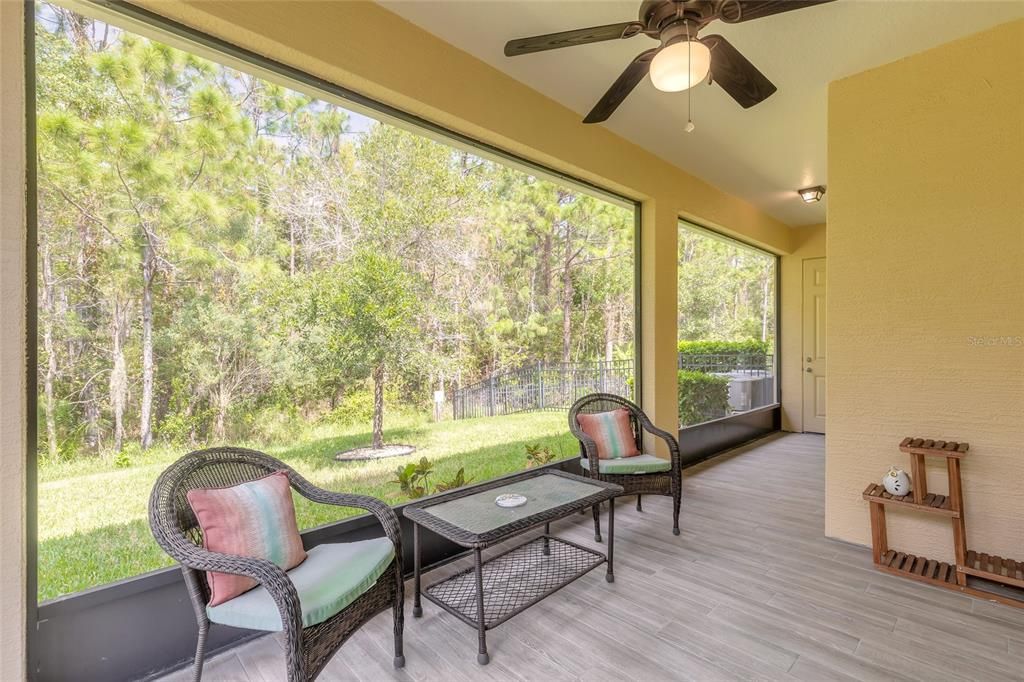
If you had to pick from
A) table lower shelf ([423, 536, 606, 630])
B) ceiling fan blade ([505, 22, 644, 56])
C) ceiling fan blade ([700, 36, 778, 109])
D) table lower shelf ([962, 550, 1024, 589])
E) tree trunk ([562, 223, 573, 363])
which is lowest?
table lower shelf ([423, 536, 606, 630])

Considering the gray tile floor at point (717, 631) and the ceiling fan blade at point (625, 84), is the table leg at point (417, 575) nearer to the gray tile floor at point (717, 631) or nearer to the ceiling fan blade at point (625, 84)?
the gray tile floor at point (717, 631)

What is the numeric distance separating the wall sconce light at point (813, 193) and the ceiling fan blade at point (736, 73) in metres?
3.08

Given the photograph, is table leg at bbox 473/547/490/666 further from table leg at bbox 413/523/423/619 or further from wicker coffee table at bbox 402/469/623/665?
table leg at bbox 413/523/423/619

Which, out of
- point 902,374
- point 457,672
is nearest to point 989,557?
point 902,374

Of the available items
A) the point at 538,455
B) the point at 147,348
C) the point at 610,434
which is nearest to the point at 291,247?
the point at 147,348

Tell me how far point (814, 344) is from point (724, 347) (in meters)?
1.75

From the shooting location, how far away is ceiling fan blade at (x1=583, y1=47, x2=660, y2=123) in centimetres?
204

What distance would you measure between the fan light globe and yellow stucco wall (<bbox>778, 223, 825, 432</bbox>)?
17.7ft

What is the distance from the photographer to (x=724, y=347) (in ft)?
18.0

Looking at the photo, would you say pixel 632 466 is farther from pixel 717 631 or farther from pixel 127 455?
pixel 127 455

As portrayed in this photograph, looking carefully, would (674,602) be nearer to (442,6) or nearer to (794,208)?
(442,6)

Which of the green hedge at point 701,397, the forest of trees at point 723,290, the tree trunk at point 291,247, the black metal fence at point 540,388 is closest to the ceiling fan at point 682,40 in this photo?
the tree trunk at point 291,247

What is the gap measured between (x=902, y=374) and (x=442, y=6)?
321cm

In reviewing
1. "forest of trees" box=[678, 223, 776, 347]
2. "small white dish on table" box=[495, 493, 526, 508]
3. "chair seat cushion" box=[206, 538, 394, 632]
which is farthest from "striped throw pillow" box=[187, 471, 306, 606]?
"forest of trees" box=[678, 223, 776, 347]
